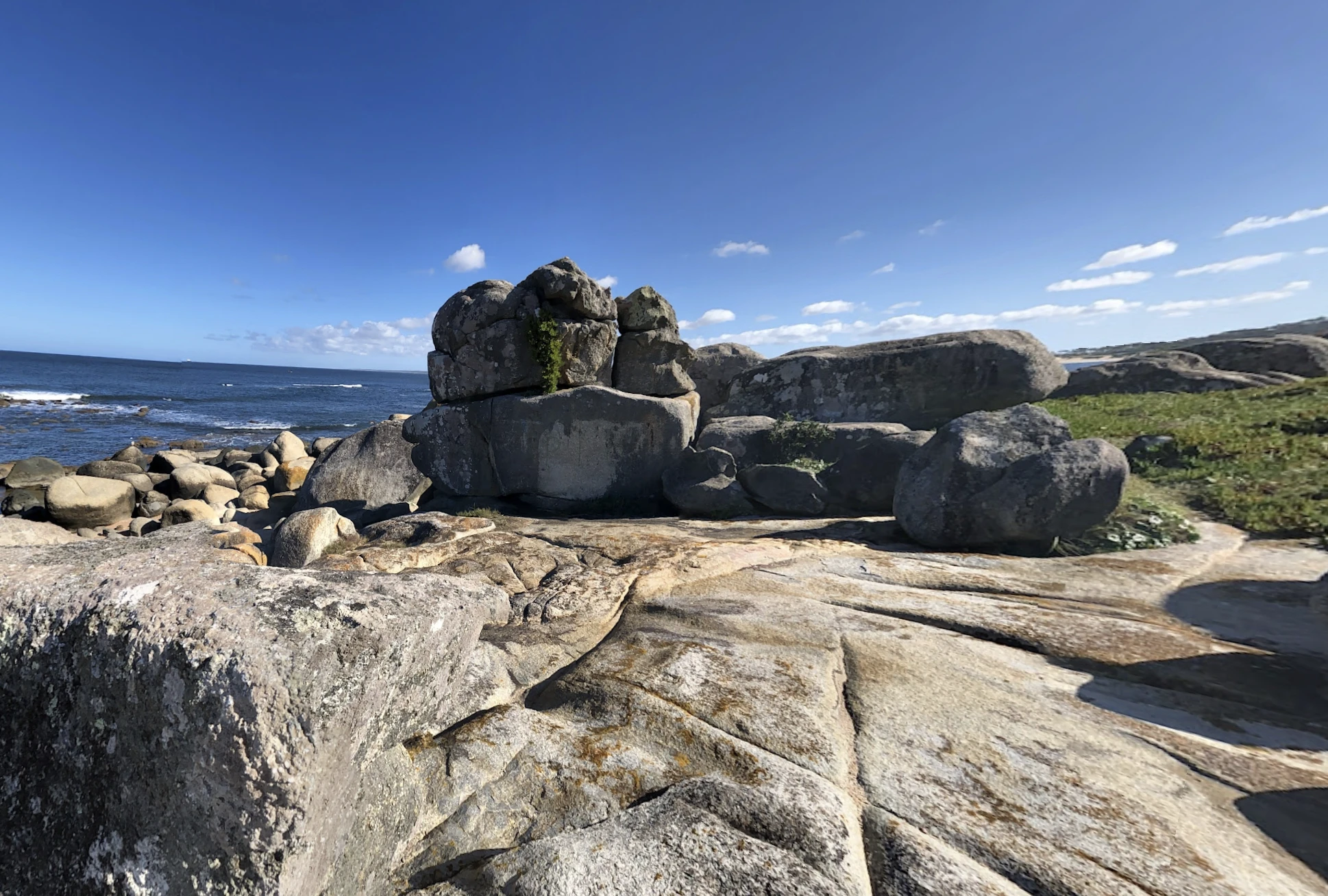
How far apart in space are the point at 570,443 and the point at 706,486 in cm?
330

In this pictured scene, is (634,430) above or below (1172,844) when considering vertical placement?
above

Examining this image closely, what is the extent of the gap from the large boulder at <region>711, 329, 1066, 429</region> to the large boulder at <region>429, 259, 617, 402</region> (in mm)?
6397

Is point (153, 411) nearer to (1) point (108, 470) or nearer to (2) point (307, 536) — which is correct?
(1) point (108, 470)

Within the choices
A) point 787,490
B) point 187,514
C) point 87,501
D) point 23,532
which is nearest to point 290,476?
point 187,514

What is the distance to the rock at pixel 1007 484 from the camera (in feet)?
23.6

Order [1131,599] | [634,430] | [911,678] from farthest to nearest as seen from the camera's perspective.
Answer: [634,430] → [1131,599] → [911,678]

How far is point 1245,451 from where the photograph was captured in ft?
30.1

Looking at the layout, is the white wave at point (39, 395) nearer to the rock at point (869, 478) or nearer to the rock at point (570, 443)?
the rock at point (570, 443)

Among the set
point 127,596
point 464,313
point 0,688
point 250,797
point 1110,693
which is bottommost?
point 1110,693

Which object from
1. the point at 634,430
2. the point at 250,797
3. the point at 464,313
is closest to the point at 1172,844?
the point at 250,797

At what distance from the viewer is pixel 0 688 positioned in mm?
2293

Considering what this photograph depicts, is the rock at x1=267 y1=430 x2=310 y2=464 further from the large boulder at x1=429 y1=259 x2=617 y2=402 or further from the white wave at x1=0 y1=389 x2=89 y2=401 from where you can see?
the white wave at x1=0 y1=389 x2=89 y2=401

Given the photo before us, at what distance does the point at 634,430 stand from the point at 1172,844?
10526 millimetres

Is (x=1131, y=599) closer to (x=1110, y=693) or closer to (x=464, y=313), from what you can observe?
(x=1110, y=693)
